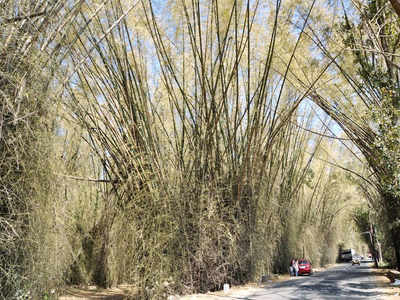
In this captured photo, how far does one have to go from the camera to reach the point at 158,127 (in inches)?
177

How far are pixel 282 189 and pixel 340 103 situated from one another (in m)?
2.71

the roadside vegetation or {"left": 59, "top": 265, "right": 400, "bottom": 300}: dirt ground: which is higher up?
the roadside vegetation

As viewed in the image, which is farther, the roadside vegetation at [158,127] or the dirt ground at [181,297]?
the dirt ground at [181,297]

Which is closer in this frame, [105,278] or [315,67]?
[315,67]

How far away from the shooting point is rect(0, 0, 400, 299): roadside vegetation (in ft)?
6.40

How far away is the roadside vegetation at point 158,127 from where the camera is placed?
195cm

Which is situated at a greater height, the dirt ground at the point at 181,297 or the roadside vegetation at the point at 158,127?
the roadside vegetation at the point at 158,127

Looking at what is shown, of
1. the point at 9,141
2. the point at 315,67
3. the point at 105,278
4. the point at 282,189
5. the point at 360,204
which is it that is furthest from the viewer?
the point at 360,204

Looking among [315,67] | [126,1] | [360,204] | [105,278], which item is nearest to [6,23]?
[126,1]

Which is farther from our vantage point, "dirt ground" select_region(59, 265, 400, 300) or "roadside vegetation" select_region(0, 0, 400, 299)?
"dirt ground" select_region(59, 265, 400, 300)

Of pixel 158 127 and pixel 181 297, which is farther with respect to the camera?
pixel 158 127

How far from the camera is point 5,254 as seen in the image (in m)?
1.84

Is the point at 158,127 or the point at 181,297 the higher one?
the point at 158,127

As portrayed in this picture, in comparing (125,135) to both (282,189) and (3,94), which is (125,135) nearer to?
(3,94)
